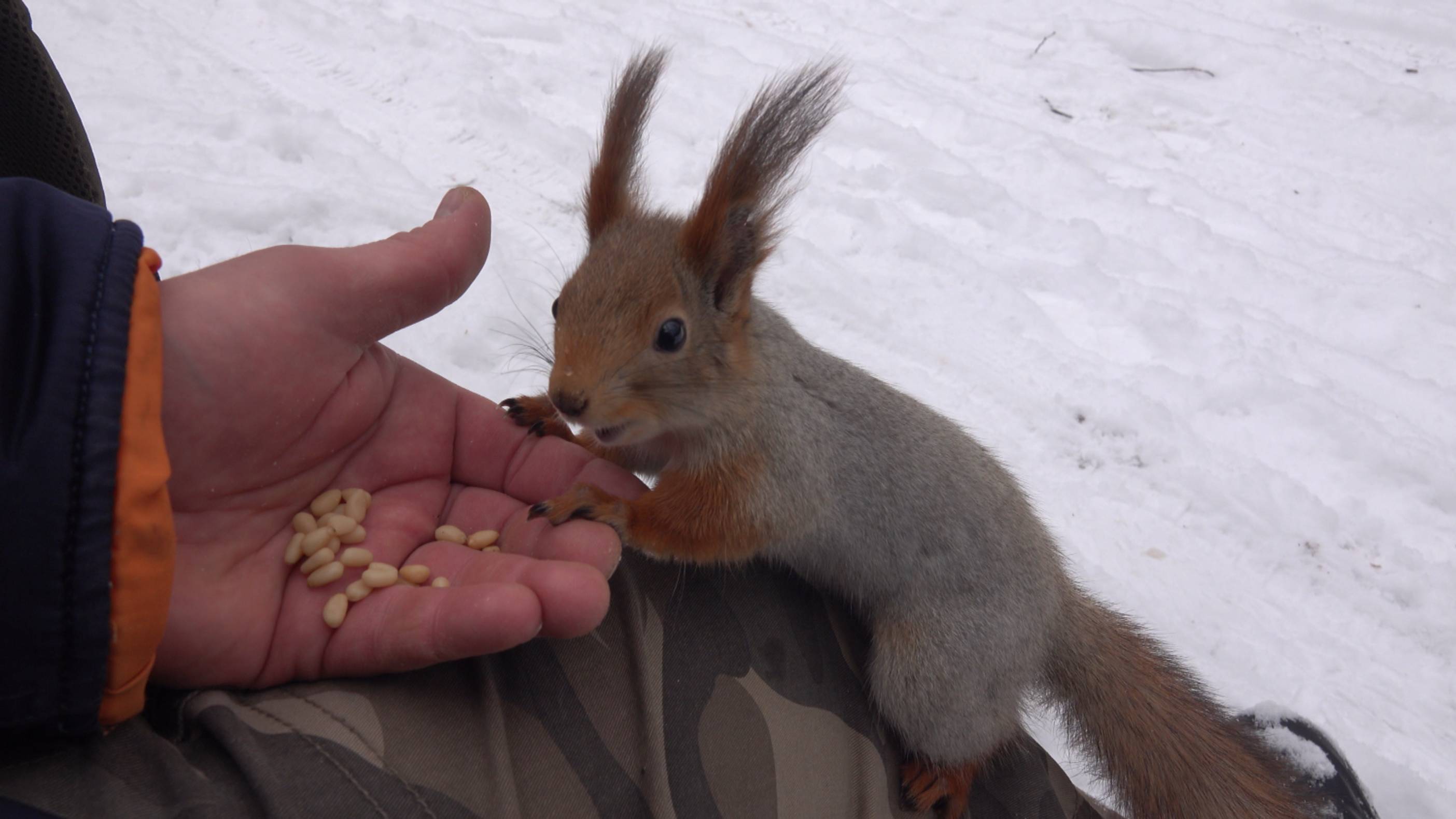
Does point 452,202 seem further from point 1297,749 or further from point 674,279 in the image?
point 1297,749

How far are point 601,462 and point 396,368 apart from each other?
53cm

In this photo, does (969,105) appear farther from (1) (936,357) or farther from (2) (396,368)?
(2) (396,368)

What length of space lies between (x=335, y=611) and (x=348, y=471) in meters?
0.46

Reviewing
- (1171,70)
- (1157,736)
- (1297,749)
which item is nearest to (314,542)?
(1157,736)

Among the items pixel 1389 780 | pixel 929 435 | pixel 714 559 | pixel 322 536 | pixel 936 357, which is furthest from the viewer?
pixel 936 357

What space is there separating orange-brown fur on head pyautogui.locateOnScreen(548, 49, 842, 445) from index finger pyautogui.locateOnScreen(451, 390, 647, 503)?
262mm

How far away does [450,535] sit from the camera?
185 cm

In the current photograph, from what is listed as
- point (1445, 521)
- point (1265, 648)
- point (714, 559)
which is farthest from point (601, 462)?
point (1445, 521)

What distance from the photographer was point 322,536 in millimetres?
1677

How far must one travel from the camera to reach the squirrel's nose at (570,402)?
5.05 ft

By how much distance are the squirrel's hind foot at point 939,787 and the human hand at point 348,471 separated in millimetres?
888

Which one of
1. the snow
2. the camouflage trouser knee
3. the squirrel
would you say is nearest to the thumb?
the squirrel

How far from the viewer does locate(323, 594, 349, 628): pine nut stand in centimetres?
152

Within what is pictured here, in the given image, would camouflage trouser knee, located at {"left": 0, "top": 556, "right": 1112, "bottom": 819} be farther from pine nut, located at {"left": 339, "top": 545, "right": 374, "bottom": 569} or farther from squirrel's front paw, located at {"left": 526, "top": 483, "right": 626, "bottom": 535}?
pine nut, located at {"left": 339, "top": 545, "right": 374, "bottom": 569}
